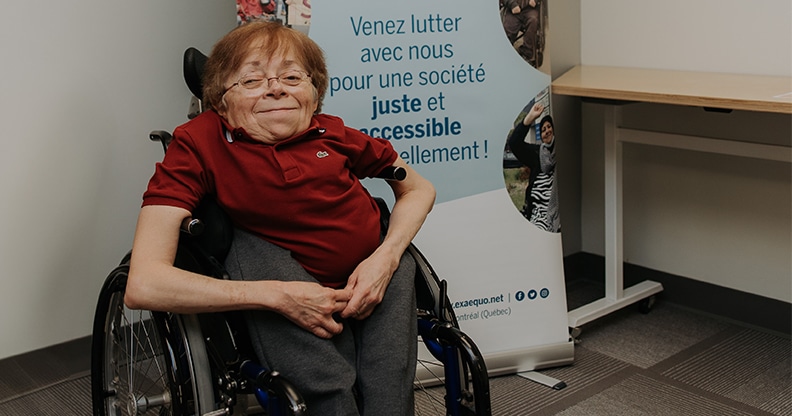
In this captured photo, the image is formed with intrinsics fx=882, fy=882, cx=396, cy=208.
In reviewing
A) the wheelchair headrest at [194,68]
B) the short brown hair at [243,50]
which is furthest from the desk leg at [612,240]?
the wheelchair headrest at [194,68]

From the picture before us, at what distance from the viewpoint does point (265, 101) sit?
1837 millimetres

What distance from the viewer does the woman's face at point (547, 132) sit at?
276cm

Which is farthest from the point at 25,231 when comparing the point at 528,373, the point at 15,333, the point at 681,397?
the point at 681,397

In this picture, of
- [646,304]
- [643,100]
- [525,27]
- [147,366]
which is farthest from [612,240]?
[147,366]

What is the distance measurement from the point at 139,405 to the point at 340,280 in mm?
536

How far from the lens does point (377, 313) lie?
181 cm

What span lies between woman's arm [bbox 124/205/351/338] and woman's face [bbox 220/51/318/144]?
247mm

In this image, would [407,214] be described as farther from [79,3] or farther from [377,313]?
[79,3]

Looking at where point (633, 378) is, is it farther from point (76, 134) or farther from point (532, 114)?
point (76, 134)

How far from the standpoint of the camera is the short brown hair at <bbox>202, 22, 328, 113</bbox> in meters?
A: 1.85

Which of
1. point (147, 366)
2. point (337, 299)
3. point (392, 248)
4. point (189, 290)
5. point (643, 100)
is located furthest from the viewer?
point (643, 100)

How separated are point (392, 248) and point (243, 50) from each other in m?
0.52

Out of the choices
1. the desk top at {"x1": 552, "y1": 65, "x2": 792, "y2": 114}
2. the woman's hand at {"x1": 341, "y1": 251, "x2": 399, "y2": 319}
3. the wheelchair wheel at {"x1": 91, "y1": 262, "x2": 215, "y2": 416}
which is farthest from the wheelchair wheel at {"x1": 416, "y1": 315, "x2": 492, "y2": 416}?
the desk top at {"x1": 552, "y1": 65, "x2": 792, "y2": 114}

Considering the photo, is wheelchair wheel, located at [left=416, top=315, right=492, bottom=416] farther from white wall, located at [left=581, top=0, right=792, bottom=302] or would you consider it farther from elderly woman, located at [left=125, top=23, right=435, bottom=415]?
white wall, located at [left=581, top=0, right=792, bottom=302]
